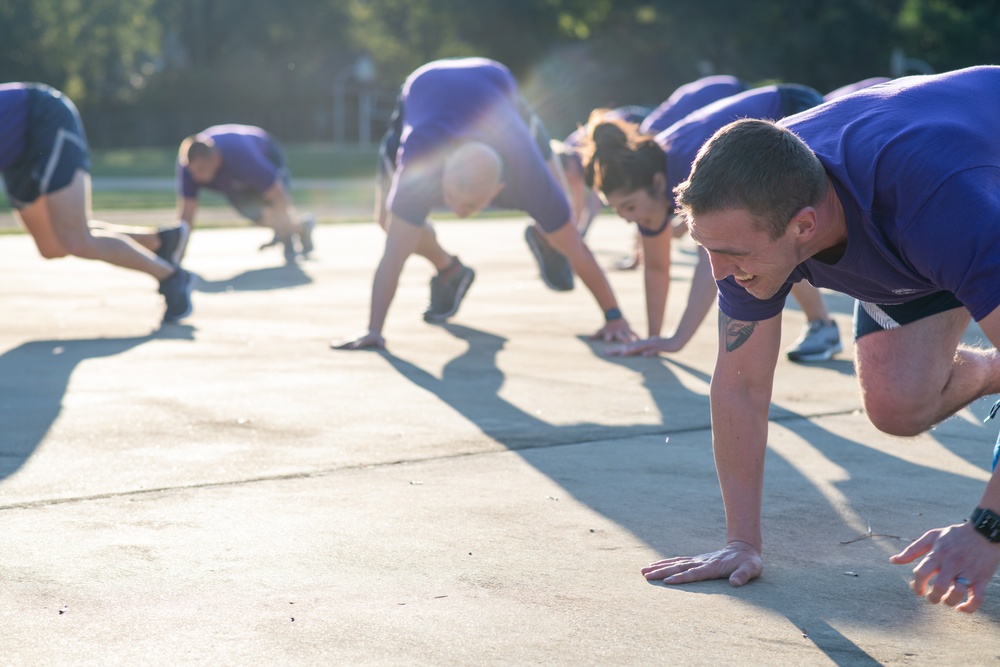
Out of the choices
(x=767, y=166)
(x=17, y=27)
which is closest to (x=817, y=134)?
(x=767, y=166)

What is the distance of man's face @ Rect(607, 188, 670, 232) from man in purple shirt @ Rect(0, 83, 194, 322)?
10.9 ft

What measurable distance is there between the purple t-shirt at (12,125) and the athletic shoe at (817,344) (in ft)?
14.7

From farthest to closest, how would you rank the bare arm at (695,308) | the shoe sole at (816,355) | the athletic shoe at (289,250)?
the athletic shoe at (289,250) < the shoe sole at (816,355) < the bare arm at (695,308)

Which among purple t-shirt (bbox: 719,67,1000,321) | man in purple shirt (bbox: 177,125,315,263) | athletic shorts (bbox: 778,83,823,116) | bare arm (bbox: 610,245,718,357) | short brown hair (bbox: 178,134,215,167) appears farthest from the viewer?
man in purple shirt (bbox: 177,125,315,263)

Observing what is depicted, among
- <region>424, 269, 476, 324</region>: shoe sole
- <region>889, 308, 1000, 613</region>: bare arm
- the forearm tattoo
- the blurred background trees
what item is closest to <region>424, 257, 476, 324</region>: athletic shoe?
<region>424, 269, 476, 324</region>: shoe sole

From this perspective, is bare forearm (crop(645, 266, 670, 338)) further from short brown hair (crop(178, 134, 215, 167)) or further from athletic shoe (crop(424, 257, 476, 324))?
short brown hair (crop(178, 134, 215, 167))

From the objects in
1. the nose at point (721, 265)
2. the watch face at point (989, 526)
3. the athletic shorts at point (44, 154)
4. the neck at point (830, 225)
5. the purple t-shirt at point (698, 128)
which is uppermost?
the neck at point (830, 225)

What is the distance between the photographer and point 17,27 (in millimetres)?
44219

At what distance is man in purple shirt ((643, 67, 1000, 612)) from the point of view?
268 cm

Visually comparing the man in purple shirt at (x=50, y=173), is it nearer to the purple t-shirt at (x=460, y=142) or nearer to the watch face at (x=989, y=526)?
the purple t-shirt at (x=460, y=142)

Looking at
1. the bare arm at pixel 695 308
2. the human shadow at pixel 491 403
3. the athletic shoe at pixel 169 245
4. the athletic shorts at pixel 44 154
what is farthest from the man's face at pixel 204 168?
the bare arm at pixel 695 308

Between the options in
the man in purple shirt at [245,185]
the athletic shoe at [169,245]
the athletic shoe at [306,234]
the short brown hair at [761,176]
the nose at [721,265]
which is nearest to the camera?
the short brown hair at [761,176]

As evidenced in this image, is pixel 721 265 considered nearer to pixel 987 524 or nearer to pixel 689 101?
pixel 987 524

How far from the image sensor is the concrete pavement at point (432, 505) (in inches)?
116
